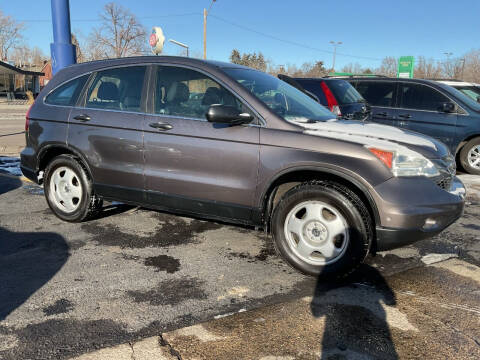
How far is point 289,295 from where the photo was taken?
122 inches

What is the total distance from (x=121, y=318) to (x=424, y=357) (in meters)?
1.88

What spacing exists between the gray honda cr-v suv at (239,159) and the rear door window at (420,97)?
4.76 metres

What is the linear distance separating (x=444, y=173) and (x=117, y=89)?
321cm

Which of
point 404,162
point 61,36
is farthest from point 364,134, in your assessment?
point 61,36

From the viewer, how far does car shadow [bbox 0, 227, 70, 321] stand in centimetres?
302

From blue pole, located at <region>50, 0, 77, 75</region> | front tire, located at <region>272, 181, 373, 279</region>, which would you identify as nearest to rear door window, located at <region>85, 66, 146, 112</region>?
front tire, located at <region>272, 181, 373, 279</region>

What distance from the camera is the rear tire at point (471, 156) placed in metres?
7.93

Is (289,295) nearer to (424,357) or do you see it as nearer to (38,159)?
(424,357)

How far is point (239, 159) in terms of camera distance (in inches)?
140

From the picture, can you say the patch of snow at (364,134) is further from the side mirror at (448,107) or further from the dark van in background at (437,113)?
the side mirror at (448,107)

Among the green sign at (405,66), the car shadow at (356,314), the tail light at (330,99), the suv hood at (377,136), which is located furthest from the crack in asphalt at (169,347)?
the green sign at (405,66)

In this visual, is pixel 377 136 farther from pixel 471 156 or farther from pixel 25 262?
pixel 471 156

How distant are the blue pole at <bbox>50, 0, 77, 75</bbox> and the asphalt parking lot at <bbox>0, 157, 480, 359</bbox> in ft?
13.2

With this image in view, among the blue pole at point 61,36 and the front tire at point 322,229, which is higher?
the blue pole at point 61,36
